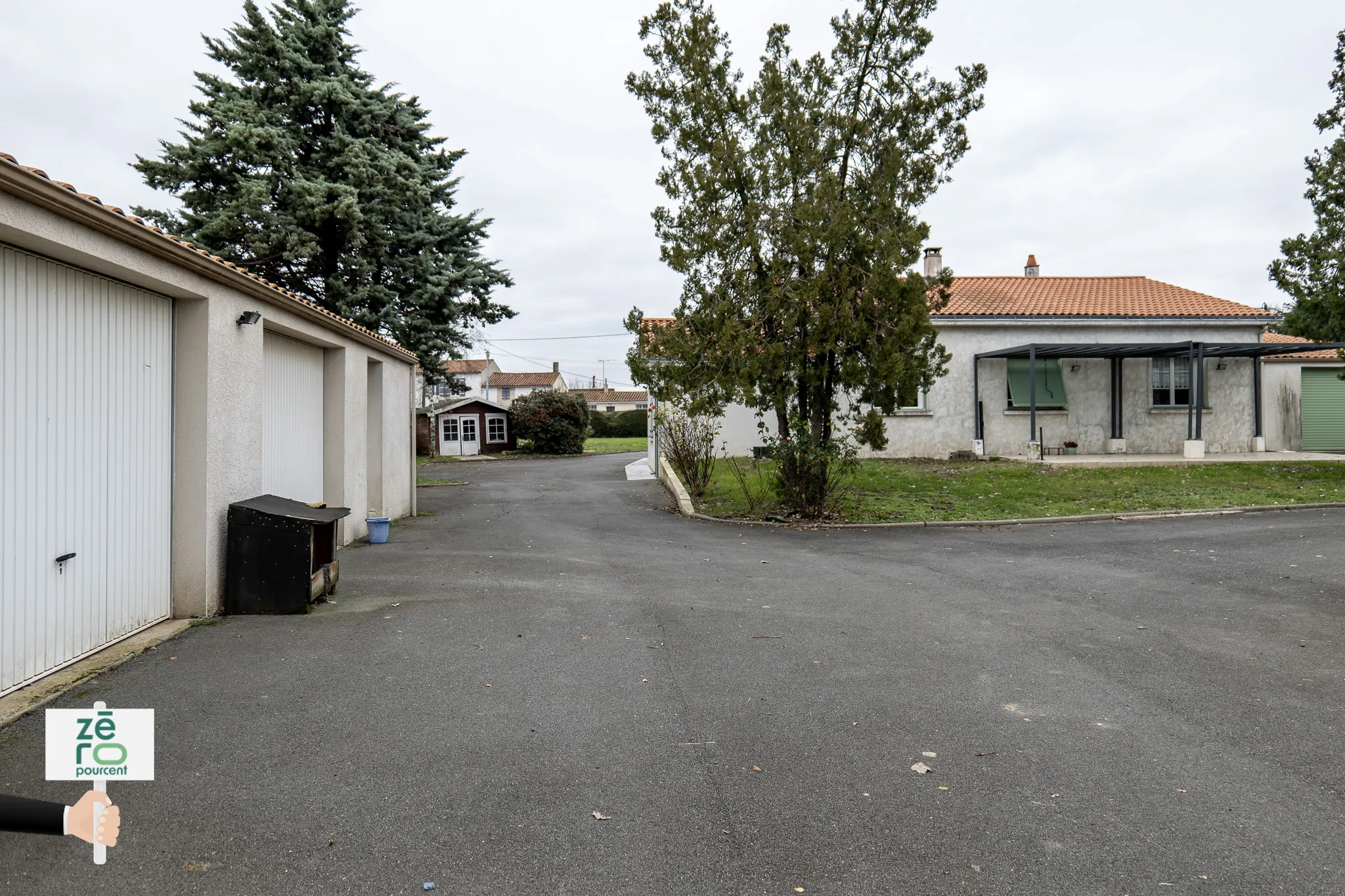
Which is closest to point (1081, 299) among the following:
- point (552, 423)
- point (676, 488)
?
point (676, 488)

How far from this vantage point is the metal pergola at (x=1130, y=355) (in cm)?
2134

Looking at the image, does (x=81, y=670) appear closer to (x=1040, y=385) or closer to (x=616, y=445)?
(x=1040, y=385)

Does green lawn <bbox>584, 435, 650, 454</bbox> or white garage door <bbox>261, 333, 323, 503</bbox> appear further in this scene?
green lawn <bbox>584, 435, 650, 454</bbox>

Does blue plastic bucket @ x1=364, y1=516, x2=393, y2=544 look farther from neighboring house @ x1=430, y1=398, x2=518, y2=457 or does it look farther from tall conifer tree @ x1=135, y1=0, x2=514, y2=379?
neighboring house @ x1=430, y1=398, x2=518, y2=457

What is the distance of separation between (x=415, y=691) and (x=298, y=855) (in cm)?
190

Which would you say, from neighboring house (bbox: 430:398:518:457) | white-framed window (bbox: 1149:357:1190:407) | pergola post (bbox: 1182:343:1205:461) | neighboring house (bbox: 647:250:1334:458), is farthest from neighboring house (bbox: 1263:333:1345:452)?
neighboring house (bbox: 430:398:518:457)

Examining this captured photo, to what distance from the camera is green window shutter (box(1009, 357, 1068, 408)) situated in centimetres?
2336

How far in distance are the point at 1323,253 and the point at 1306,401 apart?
427 inches

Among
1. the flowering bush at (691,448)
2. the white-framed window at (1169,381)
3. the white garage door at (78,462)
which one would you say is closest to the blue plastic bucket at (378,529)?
the white garage door at (78,462)

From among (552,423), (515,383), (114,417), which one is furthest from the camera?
(515,383)

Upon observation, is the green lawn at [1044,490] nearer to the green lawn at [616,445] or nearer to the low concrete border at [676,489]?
the low concrete border at [676,489]

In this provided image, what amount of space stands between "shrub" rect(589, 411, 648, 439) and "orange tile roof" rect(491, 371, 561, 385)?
3796 centimetres

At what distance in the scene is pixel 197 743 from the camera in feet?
13.8

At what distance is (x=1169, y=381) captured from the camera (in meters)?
23.8
